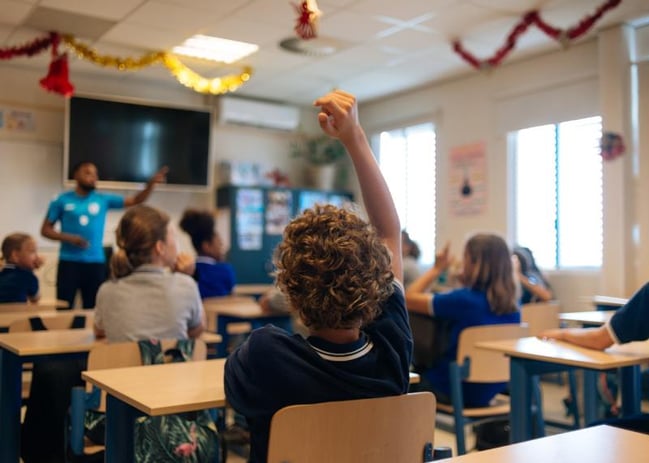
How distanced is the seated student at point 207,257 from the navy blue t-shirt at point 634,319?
2.58 m

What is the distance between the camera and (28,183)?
615cm

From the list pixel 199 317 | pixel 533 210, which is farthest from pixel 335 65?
pixel 199 317

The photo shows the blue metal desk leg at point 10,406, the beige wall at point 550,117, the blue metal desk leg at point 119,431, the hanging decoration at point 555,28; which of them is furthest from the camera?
the beige wall at point 550,117

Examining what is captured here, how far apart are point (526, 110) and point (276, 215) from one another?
277cm

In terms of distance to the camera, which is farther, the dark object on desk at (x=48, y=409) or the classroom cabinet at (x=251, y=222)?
the classroom cabinet at (x=251, y=222)

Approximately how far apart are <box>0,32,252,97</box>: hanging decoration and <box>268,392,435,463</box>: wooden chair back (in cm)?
480

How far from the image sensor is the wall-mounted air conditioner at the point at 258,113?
22.9 feet

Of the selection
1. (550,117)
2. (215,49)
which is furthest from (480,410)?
(215,49)

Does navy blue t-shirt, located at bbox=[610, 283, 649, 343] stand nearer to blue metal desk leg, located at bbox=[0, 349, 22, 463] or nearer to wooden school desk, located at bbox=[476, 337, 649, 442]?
wooden school desk, located at bbox=[476, 337, 649, 442]

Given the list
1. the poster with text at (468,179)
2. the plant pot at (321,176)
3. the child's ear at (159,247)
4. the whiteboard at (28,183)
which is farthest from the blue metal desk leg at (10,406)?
the plant pot at (321,176)

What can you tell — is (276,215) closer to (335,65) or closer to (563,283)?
(335,65)

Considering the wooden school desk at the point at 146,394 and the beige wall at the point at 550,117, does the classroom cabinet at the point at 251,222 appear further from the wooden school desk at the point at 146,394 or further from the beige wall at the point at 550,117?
the wooden school desk at the point at 146,394

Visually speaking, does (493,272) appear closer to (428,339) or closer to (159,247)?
(428,339)

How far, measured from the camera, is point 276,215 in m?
7.19
